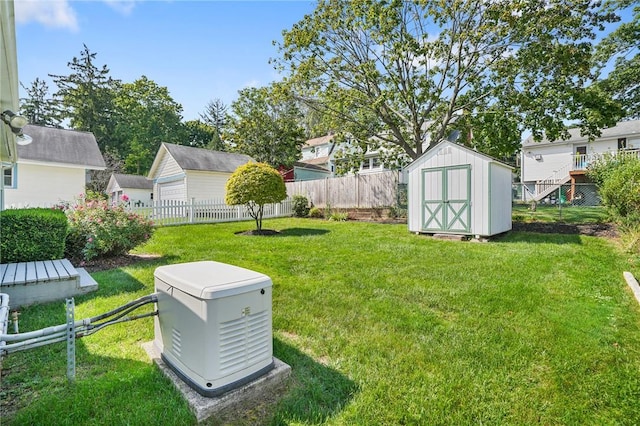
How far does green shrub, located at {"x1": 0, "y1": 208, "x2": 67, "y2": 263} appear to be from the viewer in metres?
4.66

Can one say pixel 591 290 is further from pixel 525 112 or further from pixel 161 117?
pixel 161 117

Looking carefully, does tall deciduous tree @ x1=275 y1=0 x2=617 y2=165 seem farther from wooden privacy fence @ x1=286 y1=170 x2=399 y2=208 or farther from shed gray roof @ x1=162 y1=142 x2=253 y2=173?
shed gray roof @ x1=162 y1=142 x2=253 y2=173

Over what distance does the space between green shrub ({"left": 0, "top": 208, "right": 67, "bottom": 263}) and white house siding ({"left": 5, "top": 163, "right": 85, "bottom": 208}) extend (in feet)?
31.5

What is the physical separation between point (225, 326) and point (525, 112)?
1232 centimetres

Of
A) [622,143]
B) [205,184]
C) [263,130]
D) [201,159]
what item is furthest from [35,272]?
[622,143]

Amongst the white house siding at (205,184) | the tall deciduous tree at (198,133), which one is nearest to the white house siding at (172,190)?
the white house siding at (205,184)

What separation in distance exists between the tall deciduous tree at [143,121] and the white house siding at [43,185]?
20116 mm

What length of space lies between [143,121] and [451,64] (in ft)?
109

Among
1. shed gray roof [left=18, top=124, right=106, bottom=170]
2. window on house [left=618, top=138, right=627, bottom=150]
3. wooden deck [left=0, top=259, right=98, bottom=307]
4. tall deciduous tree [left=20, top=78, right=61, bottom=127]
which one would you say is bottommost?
wooden deck [left=0, top=259, right=98, bottom=307]

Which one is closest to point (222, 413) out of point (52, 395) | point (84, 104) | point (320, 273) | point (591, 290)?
point (52, 395)

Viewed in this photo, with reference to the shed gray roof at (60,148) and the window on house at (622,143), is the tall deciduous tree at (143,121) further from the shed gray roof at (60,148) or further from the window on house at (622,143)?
the window on house at (622,143)

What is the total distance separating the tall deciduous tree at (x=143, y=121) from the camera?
32.8 meters

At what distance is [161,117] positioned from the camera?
3481 centimetres

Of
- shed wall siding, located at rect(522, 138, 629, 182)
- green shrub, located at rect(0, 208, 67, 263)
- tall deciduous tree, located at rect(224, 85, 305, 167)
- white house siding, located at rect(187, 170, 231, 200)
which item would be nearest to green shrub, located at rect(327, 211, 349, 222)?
white house siding, located at rect(187, 170, 231, 200)
